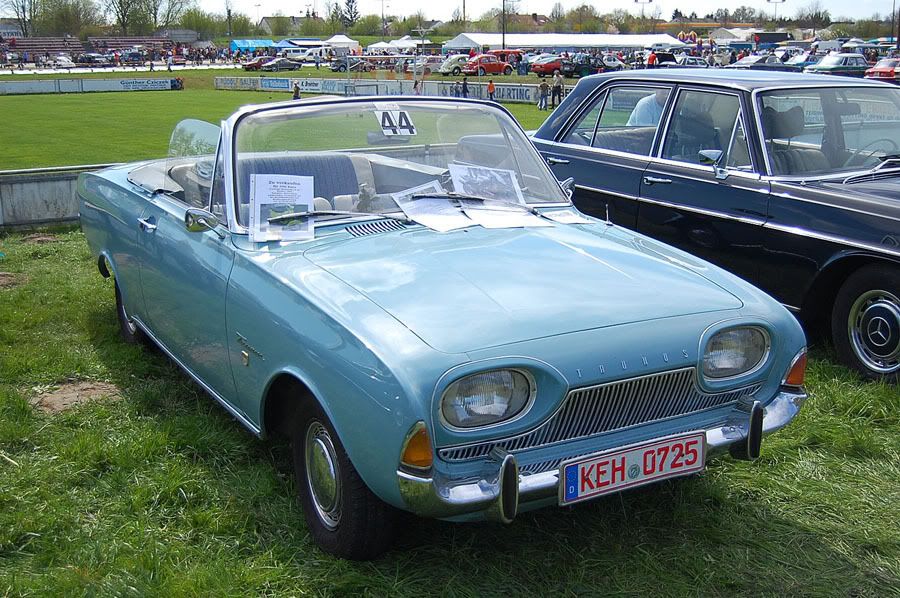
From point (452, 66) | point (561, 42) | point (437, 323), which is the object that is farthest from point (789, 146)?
point (561, 42)

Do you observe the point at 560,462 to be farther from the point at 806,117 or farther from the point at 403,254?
the point at 806,117

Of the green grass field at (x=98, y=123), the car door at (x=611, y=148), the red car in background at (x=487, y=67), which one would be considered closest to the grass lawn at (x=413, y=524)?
the car door at (x=611, y=148)

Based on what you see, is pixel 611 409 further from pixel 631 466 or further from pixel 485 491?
pixel 485 491

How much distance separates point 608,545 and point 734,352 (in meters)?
0.80

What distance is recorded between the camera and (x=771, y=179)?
5.18 metres

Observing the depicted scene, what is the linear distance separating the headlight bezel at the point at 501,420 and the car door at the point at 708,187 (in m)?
2.93

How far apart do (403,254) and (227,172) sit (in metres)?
0.97

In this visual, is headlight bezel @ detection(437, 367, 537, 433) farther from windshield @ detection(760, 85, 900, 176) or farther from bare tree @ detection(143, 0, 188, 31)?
bare tree @ detection(143, 0, 188, 31)

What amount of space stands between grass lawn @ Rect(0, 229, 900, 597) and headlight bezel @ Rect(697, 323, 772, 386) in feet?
2.03

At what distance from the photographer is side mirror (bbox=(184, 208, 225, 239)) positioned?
3.79 m

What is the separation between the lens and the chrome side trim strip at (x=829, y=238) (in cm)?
454

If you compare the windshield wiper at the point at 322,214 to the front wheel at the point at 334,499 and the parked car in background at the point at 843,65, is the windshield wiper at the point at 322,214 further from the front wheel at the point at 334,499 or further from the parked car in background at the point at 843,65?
the parked car in background at the point at 843,65

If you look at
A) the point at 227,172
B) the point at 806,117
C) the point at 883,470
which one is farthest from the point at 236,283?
the point at 806,117

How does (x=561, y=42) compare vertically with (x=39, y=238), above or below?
above
